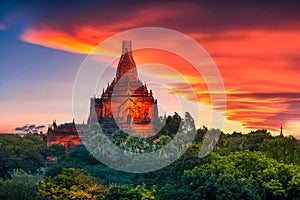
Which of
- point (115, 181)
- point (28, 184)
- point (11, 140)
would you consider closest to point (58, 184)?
point (28, 184)

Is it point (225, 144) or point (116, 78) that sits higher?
point (116, 78)

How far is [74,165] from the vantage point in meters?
44.8

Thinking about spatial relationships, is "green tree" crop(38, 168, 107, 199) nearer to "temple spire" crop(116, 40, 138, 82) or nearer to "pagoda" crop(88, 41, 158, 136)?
"pagoda" crop(88, 41, 158, 136)

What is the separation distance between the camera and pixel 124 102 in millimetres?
74938

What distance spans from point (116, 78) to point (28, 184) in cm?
5078

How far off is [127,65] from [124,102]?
822 cm

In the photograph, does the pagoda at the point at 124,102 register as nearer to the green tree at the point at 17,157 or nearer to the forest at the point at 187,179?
the green tree at the point at 17,157

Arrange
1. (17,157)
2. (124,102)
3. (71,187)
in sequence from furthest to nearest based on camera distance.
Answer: (124,102) < (17,157) < (71,187)

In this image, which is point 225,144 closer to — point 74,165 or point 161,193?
point 74,165

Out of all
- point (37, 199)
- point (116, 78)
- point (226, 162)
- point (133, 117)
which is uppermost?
point (116, 78)

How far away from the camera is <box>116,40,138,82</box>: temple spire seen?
264 ft

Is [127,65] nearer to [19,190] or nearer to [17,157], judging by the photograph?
[17,157]

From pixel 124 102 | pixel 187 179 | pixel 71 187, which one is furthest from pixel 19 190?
pixel 124 102

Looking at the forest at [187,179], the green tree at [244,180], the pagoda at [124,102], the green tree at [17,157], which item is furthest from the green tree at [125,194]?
the pagoda at [124,102]
